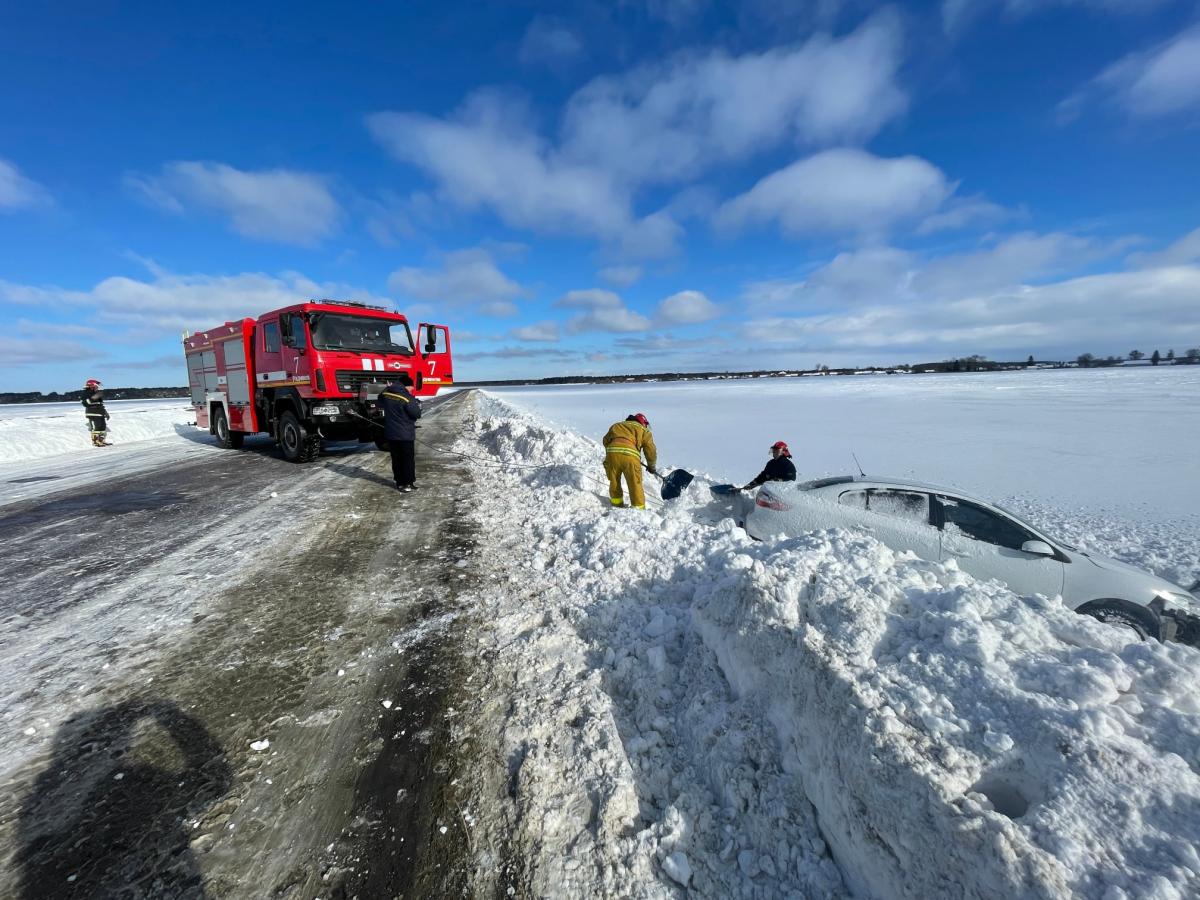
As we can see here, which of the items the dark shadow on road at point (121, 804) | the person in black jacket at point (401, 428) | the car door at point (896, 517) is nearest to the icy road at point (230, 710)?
the dark shadow on road at point (121, 804)

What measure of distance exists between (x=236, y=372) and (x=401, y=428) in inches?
270

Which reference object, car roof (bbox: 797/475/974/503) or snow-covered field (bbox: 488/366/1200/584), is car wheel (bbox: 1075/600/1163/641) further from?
snow-covered field (bbox: 488/366/1200/584)

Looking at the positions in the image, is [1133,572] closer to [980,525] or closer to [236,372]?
[980,525]

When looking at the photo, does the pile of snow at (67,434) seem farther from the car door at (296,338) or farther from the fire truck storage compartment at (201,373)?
the car door at (296,338)

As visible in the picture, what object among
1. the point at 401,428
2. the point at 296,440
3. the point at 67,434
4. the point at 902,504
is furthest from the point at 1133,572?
the point at 67,434

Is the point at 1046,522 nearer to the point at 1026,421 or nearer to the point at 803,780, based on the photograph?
the point at 803,780

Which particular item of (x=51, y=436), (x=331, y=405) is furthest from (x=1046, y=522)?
(x=51, y=436)

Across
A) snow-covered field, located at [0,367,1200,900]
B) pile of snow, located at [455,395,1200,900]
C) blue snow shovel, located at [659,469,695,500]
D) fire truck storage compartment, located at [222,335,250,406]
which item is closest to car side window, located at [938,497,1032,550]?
snow-covered field, located at [0,367,1200,900]

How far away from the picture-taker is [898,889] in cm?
188

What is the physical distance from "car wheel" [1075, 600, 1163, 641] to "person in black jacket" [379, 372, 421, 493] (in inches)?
334

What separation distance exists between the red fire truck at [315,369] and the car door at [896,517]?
29.4ft

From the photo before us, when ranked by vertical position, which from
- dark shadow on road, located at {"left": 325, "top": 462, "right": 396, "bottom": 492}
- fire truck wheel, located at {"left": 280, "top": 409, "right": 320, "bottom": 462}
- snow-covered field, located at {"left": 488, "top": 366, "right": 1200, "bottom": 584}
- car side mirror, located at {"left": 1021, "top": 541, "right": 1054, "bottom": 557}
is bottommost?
snow-covered field, located at {"left": 488, "top": 366, "right": 1200, "bottom": 584}

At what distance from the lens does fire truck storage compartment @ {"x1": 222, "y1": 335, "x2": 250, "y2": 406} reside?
11.7m

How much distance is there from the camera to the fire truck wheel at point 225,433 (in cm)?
1320
